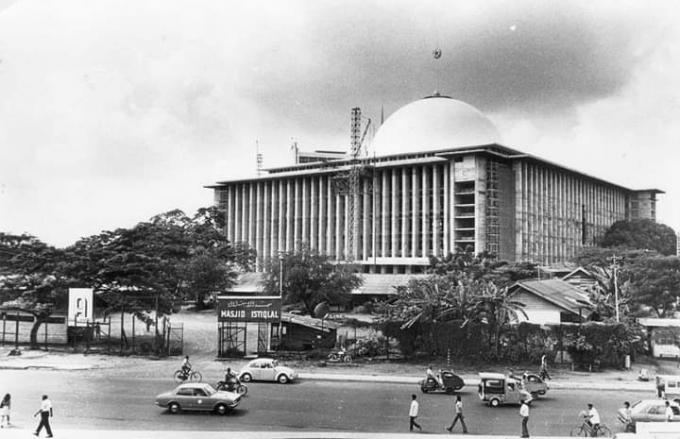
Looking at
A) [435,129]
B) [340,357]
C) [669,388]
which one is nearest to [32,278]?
[340,357]

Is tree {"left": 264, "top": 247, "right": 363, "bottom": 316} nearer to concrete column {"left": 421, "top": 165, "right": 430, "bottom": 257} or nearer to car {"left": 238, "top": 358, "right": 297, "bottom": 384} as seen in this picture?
car {"left": 238, "top": 358, "right": 297, "bottom": 384}

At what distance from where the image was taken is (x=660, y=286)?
45531mm

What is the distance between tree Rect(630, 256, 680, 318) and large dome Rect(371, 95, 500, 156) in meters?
49.4

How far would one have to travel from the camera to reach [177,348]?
37.5 metres

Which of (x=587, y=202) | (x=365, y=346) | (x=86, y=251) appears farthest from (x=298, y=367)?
(x=587, y=202)

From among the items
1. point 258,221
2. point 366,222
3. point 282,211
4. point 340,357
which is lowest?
point 340,357

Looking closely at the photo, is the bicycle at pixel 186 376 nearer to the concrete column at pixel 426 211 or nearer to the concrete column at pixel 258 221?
the concrete column at pixel 426 211

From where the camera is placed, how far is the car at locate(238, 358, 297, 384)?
2820cm

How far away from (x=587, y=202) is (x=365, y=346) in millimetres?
90185

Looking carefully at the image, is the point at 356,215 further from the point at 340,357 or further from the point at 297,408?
the point at 297,408

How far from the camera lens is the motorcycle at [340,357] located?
3356 cm

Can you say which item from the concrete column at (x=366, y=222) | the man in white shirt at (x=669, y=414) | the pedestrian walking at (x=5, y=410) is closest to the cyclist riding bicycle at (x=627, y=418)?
the man in white shirt at (x=669, y=414)

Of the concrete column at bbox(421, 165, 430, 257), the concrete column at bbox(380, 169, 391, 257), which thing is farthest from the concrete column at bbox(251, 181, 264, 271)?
the concrete column at bbox(421, 165, 430, 257)

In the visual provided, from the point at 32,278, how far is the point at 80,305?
3203 millimetres
